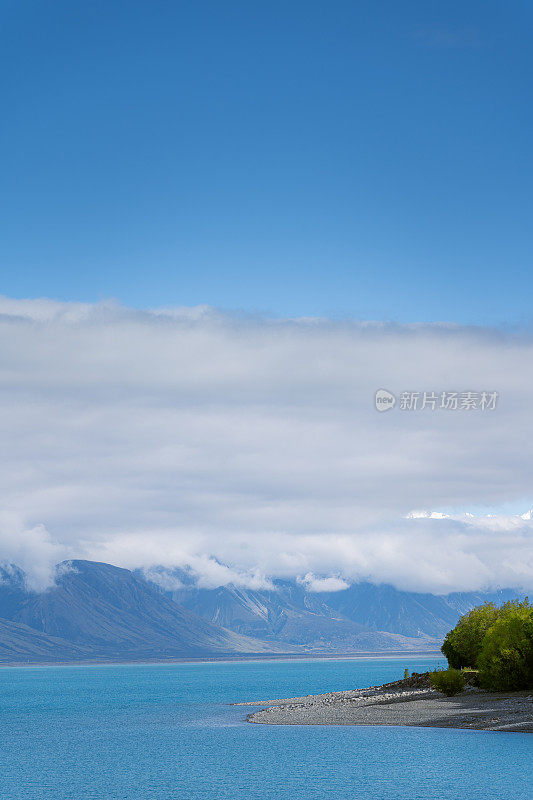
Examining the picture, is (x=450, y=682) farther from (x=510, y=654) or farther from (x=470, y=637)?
(x=470, y=637)

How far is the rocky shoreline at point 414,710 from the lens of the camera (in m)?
102

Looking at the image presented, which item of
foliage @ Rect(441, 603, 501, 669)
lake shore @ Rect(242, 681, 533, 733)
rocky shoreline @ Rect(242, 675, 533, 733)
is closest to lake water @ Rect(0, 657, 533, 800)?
lake shore @ Rect(242, 681, 533, 733)

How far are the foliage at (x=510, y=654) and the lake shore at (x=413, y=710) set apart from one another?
1.82 m

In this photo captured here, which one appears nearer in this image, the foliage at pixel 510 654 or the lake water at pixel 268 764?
the lake water at pixel 268 764

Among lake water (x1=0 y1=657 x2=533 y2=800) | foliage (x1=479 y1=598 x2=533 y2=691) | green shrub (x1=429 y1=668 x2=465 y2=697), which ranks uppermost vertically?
foliage (x1=479 y1=598 x2=533 y2=691)

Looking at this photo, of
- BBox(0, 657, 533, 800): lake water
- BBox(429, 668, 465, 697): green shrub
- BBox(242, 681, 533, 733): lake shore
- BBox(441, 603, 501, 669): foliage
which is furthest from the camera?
BBox(441, 603, 501, 669): foliage

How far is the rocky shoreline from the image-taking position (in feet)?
335

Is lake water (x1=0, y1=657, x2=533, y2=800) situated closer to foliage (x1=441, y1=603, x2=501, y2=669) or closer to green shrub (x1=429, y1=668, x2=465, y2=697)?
green shrub (x1=429, y1=668, x2=465, y2=697)

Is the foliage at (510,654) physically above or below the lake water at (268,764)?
above

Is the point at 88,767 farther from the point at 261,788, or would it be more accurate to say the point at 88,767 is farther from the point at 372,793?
the point at 372,793

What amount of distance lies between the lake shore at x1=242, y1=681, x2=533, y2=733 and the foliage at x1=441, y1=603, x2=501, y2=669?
304 inches

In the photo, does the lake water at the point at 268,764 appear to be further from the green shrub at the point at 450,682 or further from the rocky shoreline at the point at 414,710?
the green shrub at the point at 450,682

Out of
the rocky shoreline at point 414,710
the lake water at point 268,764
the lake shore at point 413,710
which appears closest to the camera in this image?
the lake water at point 268,764

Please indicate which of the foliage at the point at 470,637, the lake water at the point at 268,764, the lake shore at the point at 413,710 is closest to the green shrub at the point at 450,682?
the lake shore at the point at 413,710
